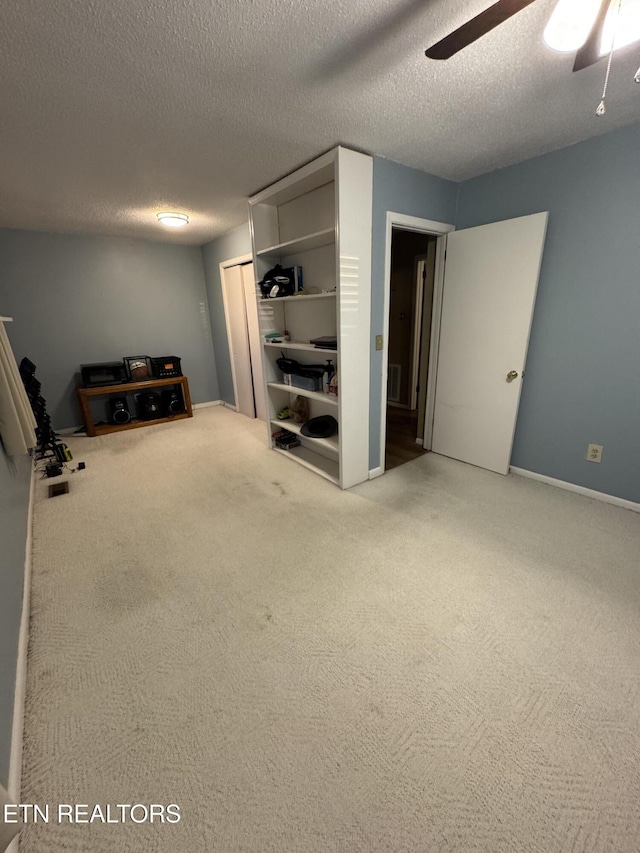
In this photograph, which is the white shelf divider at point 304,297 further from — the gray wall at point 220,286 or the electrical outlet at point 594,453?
the electrical outlet at point 594,453

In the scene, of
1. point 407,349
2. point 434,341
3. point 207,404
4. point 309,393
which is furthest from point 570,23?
point 207,404

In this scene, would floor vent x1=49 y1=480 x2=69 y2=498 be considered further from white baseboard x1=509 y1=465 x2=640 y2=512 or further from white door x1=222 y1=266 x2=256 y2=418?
white baseboard x1=509 y1=465 x2=640 y2=512

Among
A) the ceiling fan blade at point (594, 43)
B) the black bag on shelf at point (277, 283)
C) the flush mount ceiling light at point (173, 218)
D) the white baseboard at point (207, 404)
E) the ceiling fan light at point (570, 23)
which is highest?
the flush mount ceiling light at point (173, 218)

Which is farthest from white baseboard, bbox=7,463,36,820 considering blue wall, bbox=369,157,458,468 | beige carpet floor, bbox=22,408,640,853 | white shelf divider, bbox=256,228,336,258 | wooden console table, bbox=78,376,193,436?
white shelf divider, bbox=256,228,336,258

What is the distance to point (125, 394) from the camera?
460 centimetres

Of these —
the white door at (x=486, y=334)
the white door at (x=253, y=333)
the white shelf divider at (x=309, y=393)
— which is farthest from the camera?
the white door at (x=253, y=333)

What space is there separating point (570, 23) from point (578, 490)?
8.53 feet

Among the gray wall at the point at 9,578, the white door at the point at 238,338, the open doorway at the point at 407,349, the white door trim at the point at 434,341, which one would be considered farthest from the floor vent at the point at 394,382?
the gray wall at the point at 9,578

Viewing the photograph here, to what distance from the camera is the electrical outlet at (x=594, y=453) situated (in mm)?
2405

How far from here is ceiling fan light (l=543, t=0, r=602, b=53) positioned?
3.36 ft

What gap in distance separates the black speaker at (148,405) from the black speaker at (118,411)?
0.65 feet

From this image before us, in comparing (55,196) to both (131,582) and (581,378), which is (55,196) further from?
(581,378)

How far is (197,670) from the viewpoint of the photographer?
1.41m

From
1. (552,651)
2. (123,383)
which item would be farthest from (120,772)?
(123,383)
